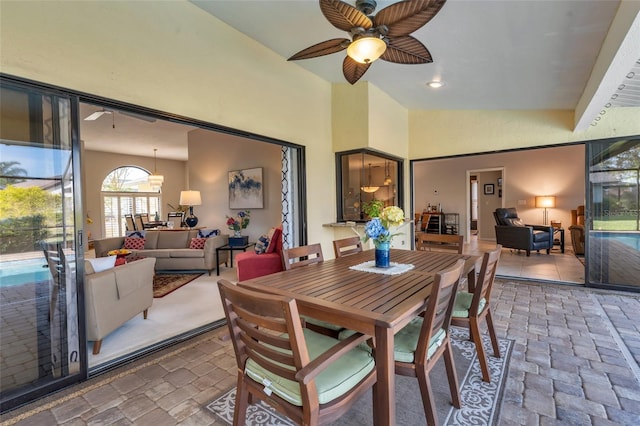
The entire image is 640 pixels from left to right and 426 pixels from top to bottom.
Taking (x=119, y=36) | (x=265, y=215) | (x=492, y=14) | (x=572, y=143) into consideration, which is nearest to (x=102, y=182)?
(x=265, y=215)

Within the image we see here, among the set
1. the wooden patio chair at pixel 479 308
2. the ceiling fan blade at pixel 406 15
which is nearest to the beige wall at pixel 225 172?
the ceiling fan blade at pixel 406 15

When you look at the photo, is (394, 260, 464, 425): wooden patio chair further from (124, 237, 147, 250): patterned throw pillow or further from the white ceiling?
(124, 237, 147, 250): patterned throw pillow

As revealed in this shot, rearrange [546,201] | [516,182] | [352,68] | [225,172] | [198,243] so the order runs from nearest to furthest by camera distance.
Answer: [352,68]
[198,243]
[225,172]
[546,201]
[516,182]

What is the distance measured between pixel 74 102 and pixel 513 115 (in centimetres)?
529

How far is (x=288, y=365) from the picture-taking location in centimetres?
122

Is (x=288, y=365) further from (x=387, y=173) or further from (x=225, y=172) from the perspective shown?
(x=225, y=172)

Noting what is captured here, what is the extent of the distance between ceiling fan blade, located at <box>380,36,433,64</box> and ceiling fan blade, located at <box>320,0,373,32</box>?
0.31 metres

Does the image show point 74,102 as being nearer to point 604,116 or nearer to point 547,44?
point 547,44

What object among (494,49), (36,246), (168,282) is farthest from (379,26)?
(168,282)

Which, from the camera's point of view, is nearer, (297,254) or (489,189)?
(297,254)

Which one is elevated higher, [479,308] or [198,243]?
[198,243]

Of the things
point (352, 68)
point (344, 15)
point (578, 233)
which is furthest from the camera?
point (578, 233)

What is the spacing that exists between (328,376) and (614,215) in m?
4.86

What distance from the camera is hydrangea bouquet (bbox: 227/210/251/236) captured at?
19.6 feet
